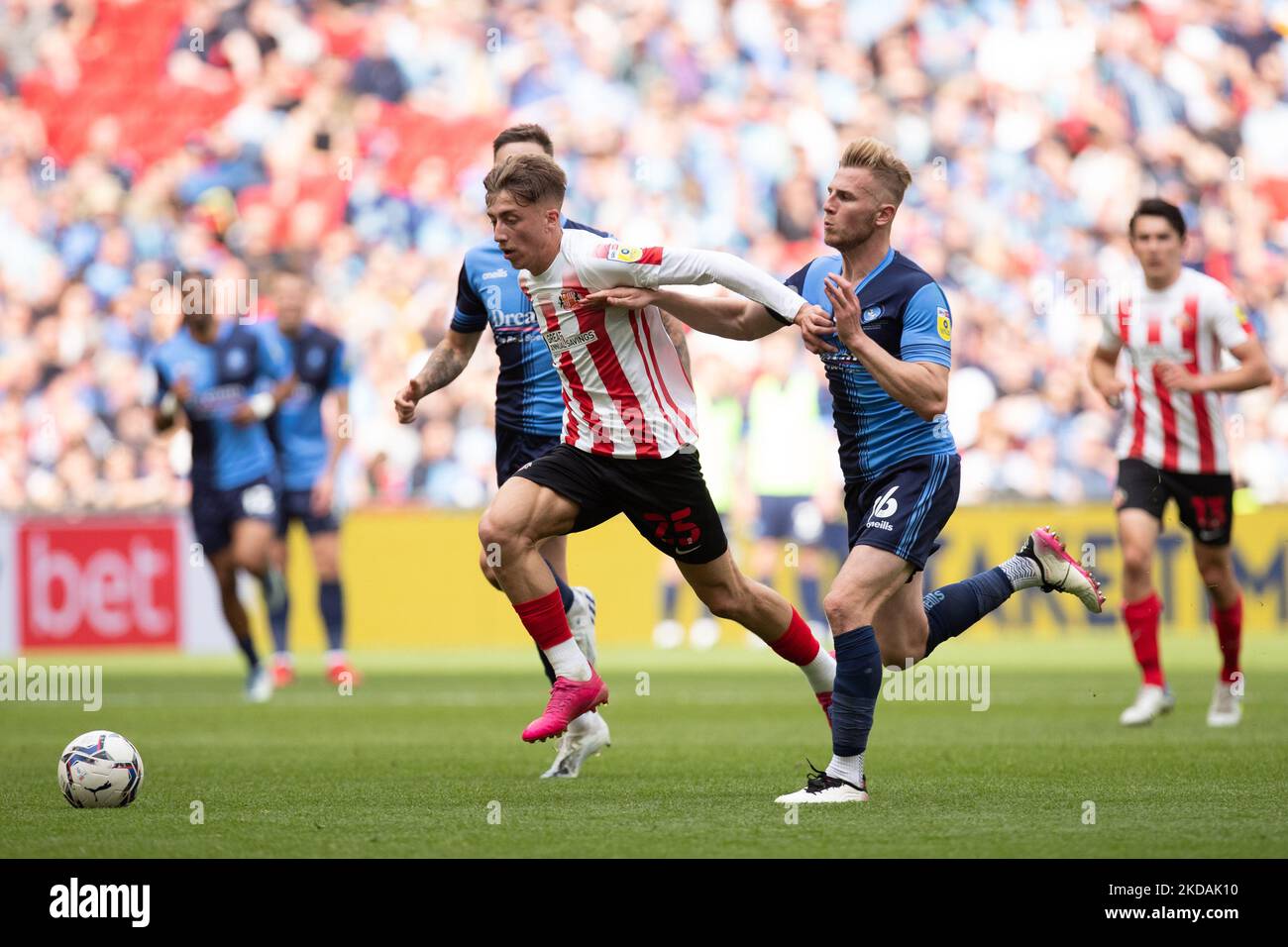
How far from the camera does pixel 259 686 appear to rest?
12.7 m

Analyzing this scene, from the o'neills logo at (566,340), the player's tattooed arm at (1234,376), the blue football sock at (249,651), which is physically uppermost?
the player's tattooed arm at (1234,376)

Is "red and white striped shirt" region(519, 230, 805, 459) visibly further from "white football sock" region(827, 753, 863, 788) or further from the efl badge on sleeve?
"white football sock" region(827, 753, 863, 788)

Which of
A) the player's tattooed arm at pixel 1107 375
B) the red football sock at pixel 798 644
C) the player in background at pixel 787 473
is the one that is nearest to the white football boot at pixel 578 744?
the red football sock at pixel 798 644

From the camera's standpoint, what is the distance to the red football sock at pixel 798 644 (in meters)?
7.56

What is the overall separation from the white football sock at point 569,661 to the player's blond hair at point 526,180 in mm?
1653

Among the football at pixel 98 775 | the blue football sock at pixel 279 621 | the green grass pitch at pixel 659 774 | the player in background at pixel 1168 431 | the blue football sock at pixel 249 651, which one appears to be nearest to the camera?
the green grass pitch at pixel 659 774

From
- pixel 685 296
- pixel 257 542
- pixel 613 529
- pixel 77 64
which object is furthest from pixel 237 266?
pixel 685 296

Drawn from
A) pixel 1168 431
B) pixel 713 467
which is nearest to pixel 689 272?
pixel 1168 431

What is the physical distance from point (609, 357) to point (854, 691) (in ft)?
5.20

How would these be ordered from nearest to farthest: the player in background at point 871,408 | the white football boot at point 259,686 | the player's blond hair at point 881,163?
the player in background at point 871,408, the player's blond hair at point 881,163, the white football boot at point 259,686

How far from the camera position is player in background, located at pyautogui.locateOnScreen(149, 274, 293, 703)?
13.0 metres

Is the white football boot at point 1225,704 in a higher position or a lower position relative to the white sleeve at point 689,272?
lower

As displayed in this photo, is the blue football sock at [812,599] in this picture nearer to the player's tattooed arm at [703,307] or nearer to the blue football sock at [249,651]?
the blue football sock at [249,651]

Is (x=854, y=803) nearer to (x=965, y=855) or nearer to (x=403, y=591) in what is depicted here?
(x=965, y=855)
